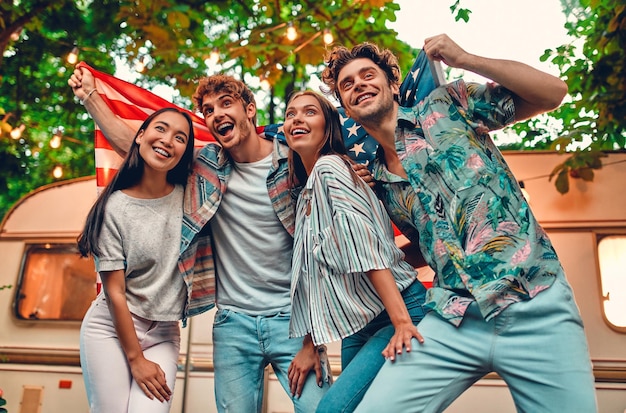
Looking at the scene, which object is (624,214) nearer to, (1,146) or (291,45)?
(291,45)

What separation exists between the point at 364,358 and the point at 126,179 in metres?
1.49

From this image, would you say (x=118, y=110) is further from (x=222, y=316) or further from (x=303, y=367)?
(x=303, y=367)

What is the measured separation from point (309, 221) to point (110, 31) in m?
5.71

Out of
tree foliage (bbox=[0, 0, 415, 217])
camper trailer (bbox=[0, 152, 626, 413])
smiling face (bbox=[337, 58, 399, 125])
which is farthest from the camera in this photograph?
tree foliage (bbox=[0, 0, 415, 217])

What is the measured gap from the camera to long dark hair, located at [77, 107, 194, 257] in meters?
2.63

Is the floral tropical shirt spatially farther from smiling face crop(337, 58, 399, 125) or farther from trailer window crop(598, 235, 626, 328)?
trailer window crop(598, 235, 626, 328)

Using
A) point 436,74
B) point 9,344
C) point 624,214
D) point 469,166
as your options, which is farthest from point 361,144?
point 9,344

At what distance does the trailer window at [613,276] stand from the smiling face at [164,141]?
338 centimetres

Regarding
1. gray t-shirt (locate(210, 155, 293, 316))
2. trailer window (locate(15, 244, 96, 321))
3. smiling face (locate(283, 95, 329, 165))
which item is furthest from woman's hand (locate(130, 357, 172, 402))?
trailer window (locate(15, 244, 96, 321))

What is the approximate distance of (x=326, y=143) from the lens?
8.86 ft

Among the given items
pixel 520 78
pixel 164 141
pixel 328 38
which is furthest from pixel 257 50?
pixel 520 78

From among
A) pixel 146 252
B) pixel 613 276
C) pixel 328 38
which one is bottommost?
pixel 146 252

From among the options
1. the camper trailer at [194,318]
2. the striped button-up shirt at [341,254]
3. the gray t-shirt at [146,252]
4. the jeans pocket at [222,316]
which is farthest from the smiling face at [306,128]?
the camper trailer at [194,318]

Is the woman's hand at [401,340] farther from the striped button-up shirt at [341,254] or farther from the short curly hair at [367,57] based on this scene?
the short curly hair at [367,57]
